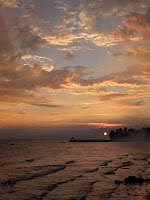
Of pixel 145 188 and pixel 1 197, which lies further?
pixel 145 188

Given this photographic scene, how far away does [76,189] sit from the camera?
25297mm

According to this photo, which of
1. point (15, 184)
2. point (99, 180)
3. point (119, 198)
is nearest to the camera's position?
point (119, 198)

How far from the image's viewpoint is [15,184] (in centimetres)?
2853

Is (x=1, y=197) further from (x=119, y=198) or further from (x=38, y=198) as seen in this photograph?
(x=119, y=198)

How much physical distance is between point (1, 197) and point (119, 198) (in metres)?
12.4

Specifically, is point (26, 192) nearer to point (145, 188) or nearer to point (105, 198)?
point (105, 198)

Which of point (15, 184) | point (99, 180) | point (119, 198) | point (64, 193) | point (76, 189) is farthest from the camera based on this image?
point (99, 180)

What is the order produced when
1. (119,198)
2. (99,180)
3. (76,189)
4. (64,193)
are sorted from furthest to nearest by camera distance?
(99,180) → (76,189) → (64,193) → (119,198)

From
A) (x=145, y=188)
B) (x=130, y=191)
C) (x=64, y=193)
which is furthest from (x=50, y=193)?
(x=145, y=188)

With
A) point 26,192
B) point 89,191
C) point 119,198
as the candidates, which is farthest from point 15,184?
point 119,198

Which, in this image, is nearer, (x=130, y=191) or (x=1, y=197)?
(x=1, y=197)

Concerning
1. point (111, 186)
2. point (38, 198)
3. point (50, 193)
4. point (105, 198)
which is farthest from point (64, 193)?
point (111, 186)

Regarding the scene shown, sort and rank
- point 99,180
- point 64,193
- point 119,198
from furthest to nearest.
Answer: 1. point 99,180
2. point 64,193
3. point 119,198

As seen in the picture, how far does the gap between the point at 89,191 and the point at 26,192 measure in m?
7.38
